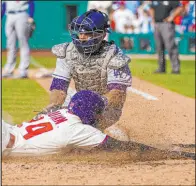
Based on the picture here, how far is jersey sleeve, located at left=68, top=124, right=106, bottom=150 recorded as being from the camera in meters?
6.43

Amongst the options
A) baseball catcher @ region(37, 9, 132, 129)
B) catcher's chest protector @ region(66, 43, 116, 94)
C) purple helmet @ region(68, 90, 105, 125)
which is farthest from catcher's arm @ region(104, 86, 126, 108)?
purple helmet @ region(68, 90, 105, 125)

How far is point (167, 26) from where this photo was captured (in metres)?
18.8

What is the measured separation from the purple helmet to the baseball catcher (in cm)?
34

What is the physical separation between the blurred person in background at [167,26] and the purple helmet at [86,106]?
12.0 meters

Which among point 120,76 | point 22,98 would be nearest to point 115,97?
point 120,76

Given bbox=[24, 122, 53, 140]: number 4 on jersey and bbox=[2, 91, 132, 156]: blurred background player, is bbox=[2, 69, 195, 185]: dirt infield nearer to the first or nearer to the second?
bbox=[2, 91, 132, 156]: blurred background player

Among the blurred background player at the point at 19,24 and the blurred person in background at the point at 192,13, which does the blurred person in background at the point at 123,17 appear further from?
the blurred background player at the point at 19,24

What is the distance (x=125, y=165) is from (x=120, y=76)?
93 cm

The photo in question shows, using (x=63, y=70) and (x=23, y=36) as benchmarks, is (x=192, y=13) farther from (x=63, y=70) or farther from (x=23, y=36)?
(x=63, y=70)

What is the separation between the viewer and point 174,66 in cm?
1853

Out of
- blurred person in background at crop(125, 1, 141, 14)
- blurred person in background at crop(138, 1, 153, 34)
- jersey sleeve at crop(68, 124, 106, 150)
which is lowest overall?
blurred person in background at crop(138, 1, 153, 34)

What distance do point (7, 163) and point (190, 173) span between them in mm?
1608

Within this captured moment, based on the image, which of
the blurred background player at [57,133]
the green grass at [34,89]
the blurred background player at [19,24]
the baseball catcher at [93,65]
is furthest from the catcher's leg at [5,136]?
the blurred background player at [19,24]

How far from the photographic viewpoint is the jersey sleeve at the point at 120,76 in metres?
7.18
